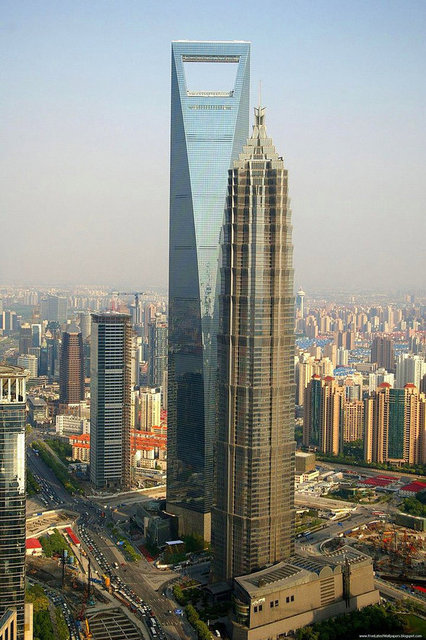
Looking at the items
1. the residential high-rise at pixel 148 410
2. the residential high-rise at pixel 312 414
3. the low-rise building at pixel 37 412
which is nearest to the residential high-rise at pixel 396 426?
the residential high-rise at pixel 312 414

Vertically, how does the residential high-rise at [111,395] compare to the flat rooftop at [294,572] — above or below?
above

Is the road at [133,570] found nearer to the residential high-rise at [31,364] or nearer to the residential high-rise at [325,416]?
the residential high-rise at [325,416]

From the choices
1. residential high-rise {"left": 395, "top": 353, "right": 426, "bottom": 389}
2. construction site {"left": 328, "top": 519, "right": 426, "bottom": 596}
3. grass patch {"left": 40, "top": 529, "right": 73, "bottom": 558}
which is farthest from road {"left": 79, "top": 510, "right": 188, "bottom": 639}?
residential high-rise {"left": 395, "top": 353, "right": 426, "bottom": 389}

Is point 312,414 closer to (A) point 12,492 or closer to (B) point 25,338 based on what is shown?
(B) point 25,338

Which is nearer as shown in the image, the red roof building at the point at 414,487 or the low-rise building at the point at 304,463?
the red roof building at the point at 414,487

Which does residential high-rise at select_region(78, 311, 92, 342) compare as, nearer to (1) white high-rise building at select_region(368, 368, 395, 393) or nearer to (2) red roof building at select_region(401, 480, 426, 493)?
(1) white high-rise building at select_region(368, 368, 395, 393)

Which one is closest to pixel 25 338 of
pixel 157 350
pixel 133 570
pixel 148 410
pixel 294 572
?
pixel 157 350

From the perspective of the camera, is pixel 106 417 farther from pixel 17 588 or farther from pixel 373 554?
pixel 17 588
